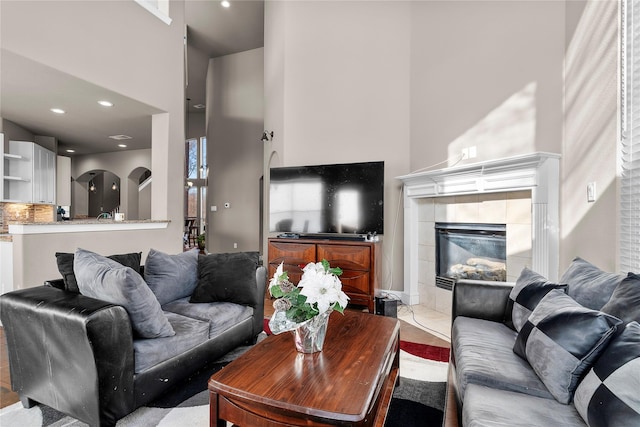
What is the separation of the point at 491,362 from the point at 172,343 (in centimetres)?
170

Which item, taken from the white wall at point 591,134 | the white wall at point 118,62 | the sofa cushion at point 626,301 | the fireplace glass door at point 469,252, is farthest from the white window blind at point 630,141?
the white wall at point 118,62

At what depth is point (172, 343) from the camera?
72.1 inches

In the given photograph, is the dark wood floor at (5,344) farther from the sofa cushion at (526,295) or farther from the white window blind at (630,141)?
the white window blind at (630,141)

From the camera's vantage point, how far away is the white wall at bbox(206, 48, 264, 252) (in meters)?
7.41

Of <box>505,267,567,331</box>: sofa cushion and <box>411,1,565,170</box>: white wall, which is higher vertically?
<box>411,1,565,170</box>: white wall

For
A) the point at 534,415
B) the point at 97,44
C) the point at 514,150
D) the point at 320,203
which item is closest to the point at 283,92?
the point at 320,203

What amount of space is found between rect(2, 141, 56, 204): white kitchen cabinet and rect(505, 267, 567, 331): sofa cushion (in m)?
6.99

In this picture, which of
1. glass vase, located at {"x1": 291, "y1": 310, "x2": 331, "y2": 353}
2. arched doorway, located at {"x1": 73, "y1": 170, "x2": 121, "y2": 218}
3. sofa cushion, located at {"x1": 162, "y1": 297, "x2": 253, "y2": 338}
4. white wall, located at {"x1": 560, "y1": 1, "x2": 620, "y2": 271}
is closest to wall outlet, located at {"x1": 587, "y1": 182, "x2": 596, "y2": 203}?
white wall, located at {"x1": 560, "y1": 1, "x2": 620, "y2": 271}

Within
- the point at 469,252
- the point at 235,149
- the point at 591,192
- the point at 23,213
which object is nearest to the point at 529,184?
the point at 591,192

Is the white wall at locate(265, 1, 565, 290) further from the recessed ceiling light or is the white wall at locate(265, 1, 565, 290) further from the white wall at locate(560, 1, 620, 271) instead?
the recessed ceiling light

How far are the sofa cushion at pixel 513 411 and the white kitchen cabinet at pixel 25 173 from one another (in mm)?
6878

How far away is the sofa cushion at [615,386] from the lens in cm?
89

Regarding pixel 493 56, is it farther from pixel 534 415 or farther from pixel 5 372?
pixel 5 372

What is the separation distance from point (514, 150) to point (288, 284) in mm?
2636
